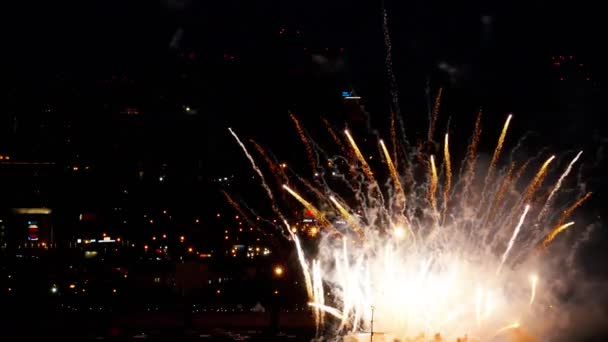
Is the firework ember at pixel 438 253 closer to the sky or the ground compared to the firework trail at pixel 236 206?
closer to the ground

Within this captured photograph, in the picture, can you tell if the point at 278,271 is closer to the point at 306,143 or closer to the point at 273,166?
the point at 273,166

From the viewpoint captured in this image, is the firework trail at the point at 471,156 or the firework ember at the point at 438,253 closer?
the firework ember at the point at 438,253

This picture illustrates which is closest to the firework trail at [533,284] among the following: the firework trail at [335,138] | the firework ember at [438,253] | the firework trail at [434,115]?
the firework ember at [438,253]

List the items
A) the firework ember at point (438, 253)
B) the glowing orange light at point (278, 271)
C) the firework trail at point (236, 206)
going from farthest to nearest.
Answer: the firework trail at point (236, 206) → the glowing orange light at point (278, 271) → the firework ember at point (438, 253)

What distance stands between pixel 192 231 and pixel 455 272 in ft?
27.2

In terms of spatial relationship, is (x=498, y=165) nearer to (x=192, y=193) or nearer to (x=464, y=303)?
(x=464, y=303)

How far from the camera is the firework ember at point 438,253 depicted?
16.0 metres

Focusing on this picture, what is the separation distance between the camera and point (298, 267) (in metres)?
20.7

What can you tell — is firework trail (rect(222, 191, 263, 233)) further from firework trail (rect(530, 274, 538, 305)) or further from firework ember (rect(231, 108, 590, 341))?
firework trail (rect(530, 274, 538, 305))

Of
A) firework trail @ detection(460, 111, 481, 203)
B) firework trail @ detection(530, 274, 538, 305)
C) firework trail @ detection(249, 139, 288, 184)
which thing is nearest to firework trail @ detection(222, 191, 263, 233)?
firework trail @ detection(249, 139, 288, 184)

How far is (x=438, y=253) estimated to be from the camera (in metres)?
16.9

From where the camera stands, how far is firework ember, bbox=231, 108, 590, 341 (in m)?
16.0

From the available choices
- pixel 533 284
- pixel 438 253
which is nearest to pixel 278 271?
pixel 438 253

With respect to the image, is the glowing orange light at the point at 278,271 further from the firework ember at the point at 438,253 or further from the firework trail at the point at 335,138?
the firework trail at the point at 335,138
